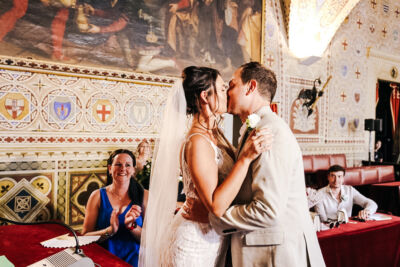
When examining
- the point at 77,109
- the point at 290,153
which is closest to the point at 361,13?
the point at 77,109

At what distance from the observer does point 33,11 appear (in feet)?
12.8

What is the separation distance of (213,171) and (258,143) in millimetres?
341

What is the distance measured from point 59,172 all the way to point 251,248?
3.13m

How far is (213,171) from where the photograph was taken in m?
1.91

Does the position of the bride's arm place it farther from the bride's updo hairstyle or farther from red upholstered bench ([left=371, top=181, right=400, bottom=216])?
red upholstered bench ([left=371, top=181, right=400, bottom=216])

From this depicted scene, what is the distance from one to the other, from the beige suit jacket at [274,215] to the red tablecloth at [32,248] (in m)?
0.71

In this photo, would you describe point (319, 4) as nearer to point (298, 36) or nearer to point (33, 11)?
point (298, 36)

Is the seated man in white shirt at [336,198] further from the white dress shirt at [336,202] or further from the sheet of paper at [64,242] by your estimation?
the sheet of paper at [64,242]

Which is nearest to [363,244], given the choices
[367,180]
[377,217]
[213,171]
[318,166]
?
[377,217]

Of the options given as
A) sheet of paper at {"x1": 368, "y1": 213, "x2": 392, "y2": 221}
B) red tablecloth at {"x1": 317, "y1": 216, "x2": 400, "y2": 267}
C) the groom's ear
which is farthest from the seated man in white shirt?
the groom's ear

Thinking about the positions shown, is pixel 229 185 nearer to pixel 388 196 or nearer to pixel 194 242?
pixel 194 242

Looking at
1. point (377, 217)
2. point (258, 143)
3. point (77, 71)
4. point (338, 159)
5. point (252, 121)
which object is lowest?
point (377, 217)

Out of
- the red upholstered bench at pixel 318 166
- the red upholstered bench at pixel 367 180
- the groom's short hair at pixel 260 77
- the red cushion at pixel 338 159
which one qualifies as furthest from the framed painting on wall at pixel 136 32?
the groom's short hair at pixel 260 77

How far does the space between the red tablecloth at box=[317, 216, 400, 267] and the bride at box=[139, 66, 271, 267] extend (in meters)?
1.27
